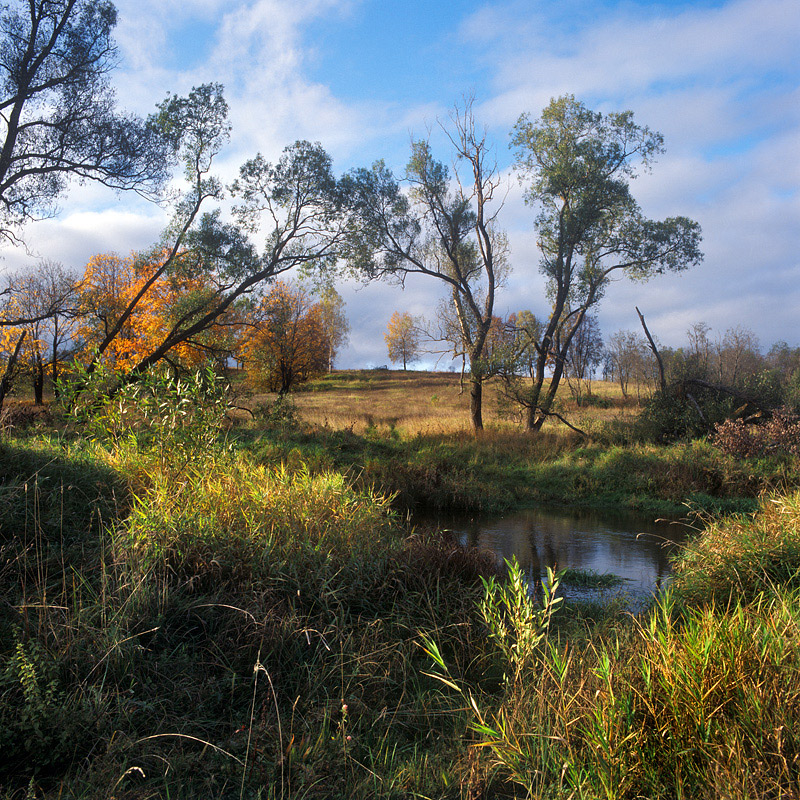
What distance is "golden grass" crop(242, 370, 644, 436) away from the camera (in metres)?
22.2

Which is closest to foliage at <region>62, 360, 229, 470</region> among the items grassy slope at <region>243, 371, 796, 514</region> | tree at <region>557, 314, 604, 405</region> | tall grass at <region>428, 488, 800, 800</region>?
grassy slope at <region>243, 371, 796, 514</region>

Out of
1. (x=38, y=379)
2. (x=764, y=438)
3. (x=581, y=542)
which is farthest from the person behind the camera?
(x=38, y=379)

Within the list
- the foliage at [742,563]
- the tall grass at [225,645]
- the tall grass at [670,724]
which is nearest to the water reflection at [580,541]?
the foliage at [742,563]

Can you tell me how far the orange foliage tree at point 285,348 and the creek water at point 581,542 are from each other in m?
13.0

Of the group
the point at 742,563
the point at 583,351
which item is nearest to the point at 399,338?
the point at 583,351

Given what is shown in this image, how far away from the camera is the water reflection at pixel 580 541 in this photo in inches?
339

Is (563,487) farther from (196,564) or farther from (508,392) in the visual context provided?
(196,564)

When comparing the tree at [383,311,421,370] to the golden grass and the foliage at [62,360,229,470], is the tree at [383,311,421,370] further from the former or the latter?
the foliage at [62,360,229,470]

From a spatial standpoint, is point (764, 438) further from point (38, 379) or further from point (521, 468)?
point (38, 379)

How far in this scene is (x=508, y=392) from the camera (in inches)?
823

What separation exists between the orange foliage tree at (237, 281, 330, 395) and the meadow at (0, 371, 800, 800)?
635 inches

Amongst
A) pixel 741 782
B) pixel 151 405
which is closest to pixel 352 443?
pixel 151 405

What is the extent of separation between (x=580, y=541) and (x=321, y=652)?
7.48m

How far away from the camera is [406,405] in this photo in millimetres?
33312
